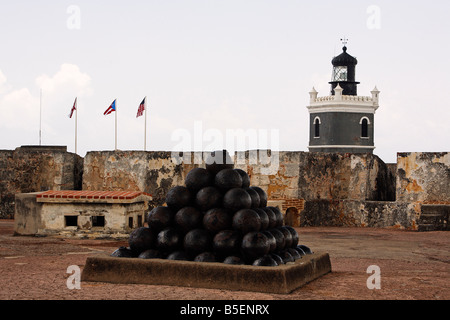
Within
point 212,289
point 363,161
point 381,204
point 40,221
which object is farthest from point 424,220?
point 212,289

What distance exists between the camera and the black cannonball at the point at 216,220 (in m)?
6.91

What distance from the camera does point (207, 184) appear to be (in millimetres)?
7328

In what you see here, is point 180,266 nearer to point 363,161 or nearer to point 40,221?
point 40,221

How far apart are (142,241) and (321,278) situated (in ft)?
6.95

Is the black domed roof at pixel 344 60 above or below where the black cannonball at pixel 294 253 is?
above

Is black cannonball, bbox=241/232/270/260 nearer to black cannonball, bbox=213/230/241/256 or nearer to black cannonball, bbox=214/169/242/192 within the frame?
black cannonball, bbox=213/230/241/256

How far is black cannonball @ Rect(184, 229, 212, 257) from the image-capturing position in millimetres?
6848

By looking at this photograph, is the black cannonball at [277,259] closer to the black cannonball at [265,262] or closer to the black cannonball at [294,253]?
the black cannonball at [265,262]

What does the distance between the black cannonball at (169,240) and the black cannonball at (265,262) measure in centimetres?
95

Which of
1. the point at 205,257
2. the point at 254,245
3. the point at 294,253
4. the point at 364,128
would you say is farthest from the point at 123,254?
the point at 364,128

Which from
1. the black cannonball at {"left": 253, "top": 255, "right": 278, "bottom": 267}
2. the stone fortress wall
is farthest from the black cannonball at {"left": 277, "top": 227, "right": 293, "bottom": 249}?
the stone fortress wall

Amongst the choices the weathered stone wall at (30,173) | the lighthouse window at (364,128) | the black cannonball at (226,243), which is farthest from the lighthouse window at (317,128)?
the black cannonball at (226,243)

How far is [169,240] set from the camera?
23.1 ft

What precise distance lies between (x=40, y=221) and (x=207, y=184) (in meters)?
6.32
